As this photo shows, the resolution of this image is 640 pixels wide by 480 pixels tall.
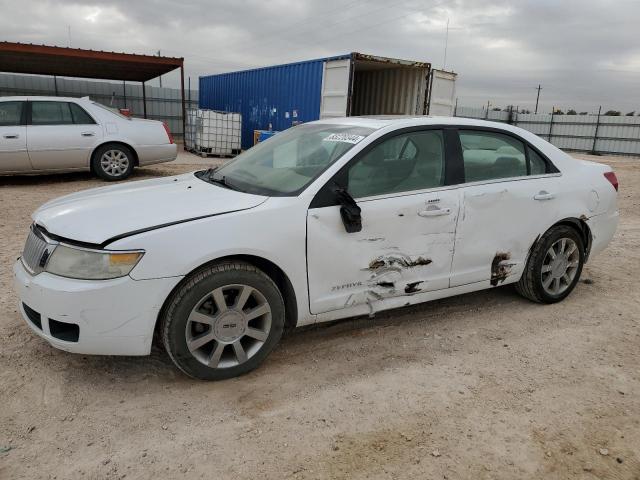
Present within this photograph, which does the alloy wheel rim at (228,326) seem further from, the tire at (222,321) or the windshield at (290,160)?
the windshield at (290,160)

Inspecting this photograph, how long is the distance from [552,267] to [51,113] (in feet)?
27.7

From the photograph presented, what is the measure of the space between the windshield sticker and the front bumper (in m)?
1.44

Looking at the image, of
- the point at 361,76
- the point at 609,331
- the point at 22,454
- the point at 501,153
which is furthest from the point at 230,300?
→ the point at 361,76

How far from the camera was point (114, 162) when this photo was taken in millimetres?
9430

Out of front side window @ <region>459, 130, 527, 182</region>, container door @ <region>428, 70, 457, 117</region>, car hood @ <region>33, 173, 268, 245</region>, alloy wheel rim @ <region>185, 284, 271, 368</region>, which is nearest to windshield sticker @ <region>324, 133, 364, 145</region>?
car hood @ <region>33, 173, 268, 245</region>

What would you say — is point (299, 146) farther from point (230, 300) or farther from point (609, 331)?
point (609, 331)

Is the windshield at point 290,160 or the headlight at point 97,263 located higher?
the windshield at point 290,160

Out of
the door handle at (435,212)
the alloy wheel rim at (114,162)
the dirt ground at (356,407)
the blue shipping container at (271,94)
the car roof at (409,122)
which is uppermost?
the blue shipping container at (271,94)

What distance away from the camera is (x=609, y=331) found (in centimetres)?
380

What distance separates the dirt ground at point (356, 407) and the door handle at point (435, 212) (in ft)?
2.94

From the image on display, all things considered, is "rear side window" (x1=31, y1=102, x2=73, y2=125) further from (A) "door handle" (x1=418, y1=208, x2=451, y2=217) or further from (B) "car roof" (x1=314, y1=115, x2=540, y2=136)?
(A) "door handle" (x1=418, y1=208, x2=451, y2=217)

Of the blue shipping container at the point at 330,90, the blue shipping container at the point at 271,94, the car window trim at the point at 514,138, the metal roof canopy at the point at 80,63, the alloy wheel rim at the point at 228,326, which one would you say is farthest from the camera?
the metal roof canopy at the point at 80,63

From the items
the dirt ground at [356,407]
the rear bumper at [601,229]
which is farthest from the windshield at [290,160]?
the rear bumper at [601,229]

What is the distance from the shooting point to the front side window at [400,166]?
10.5 ft
